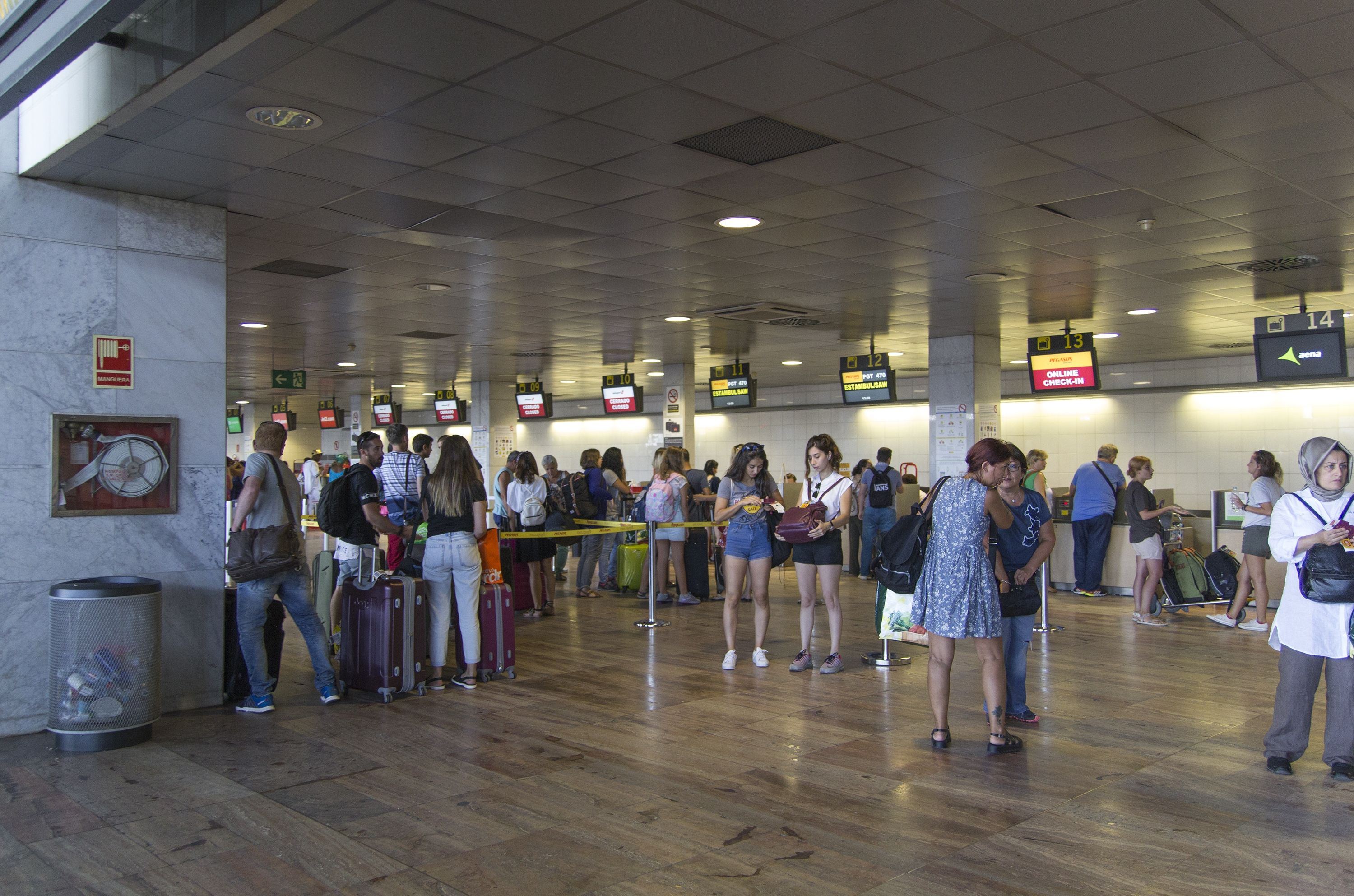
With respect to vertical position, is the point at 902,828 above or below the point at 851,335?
below

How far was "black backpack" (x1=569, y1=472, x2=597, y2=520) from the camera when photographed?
1171 centimetres

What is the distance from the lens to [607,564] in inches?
541

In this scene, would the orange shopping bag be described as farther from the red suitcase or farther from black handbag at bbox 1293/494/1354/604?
black handbag at bbox 1293/494/1354/604

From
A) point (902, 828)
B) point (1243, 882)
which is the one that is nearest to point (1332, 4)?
point (1243, 882)

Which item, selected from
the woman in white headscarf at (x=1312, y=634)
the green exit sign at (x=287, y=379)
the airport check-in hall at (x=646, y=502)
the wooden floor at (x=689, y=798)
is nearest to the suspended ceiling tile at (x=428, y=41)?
the airport check-in hall at (x=646, y=502)

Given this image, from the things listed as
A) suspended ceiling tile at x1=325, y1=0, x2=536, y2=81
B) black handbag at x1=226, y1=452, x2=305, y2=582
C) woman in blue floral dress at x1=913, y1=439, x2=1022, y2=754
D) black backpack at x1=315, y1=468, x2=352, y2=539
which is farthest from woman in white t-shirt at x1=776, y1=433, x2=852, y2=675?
suspended ceiling tile at x1=325, y1=0, x2=536, y2=81

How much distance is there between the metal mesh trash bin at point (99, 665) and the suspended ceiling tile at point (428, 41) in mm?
3434

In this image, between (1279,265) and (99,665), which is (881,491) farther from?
(99,665)

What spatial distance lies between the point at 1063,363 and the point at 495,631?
8597 mm

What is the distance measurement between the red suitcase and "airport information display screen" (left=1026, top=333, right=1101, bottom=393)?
8029 mm

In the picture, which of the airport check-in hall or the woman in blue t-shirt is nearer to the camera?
the airport check-in hall

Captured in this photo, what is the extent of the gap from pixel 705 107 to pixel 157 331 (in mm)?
3985

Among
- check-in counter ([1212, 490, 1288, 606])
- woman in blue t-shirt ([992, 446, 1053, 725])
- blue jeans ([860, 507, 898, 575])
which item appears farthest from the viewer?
blue jeans ([860, 507, 898, 575])

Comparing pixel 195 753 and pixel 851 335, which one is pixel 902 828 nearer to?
pixel 195 753
